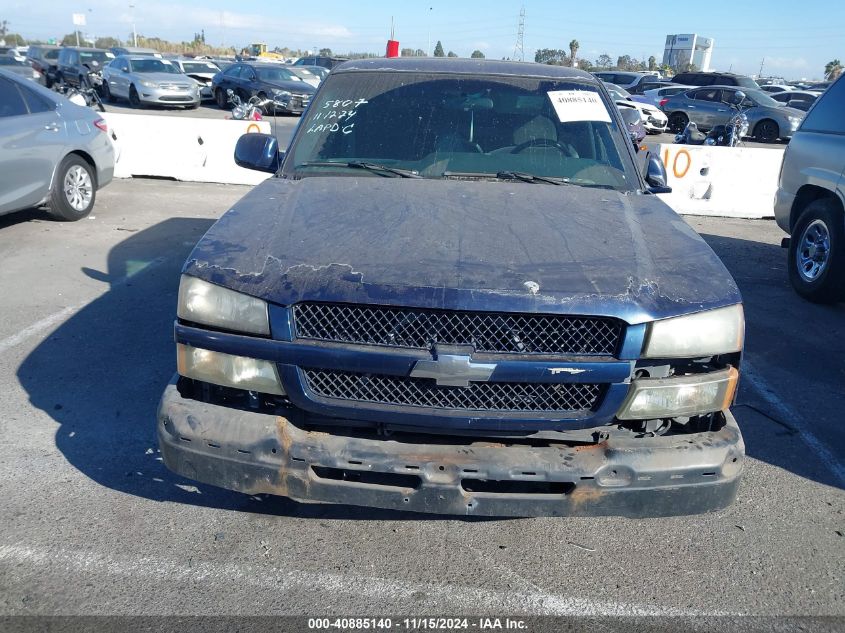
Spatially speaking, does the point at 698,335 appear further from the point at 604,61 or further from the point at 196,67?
the point at 604,61

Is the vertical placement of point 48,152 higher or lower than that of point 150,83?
higher

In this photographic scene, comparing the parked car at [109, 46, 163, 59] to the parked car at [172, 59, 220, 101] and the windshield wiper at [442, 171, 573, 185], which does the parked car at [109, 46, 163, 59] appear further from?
the windshield wiper at [442, 171, 573, 185]

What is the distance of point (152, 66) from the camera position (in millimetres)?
25406

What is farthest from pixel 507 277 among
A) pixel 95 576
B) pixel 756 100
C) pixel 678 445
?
pixel 756 100

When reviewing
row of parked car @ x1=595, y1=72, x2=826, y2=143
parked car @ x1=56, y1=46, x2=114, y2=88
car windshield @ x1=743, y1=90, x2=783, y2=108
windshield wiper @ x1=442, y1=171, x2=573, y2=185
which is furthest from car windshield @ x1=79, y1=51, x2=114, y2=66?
windshield wiper @ x1=442, y1=171, x2=573, y2=185

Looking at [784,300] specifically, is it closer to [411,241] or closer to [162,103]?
[411,241]

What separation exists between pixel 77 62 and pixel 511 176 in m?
30.9

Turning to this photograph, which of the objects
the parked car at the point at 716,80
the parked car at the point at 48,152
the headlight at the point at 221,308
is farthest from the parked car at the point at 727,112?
the headlight at the point at 221,308

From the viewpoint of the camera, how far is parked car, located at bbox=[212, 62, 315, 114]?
22.9 m

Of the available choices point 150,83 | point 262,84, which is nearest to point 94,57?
point 150,83

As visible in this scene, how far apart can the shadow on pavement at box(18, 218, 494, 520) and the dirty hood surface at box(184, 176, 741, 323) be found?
1.14 m

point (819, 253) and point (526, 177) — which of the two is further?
point (819, 253)

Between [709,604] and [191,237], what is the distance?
6.65m

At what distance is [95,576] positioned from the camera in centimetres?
277
